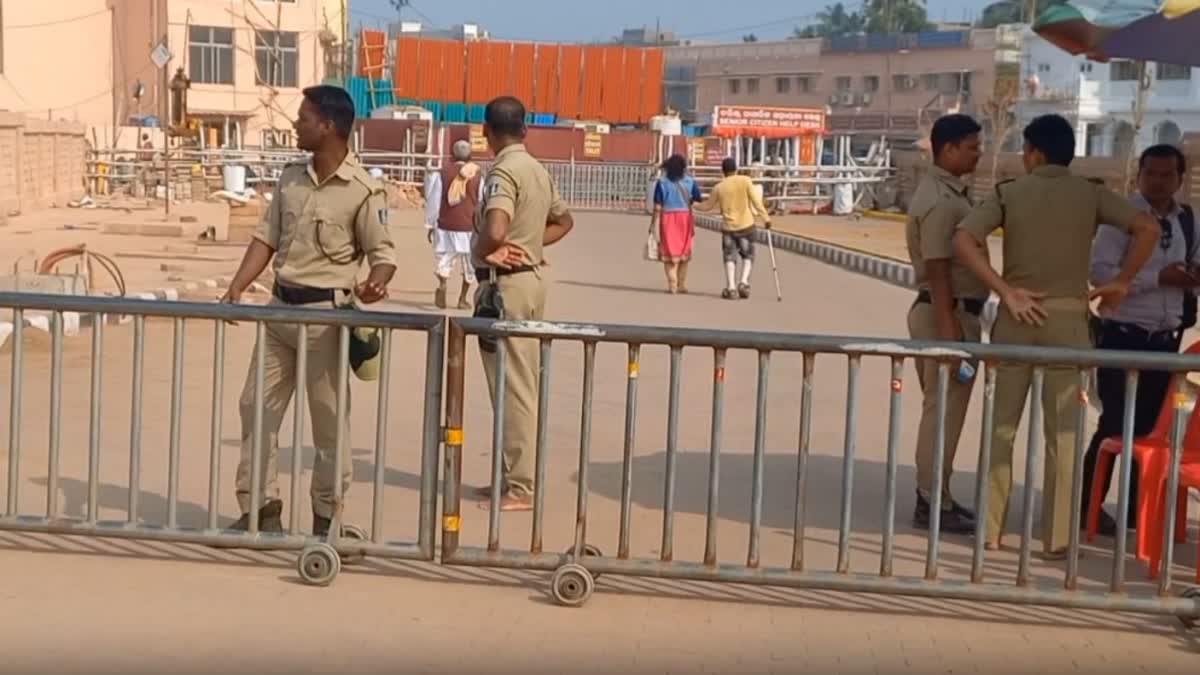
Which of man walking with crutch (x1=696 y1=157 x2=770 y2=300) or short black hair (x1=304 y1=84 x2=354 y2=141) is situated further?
man walking with crutch (x1=696 y1=157 x2=770 y2=300)

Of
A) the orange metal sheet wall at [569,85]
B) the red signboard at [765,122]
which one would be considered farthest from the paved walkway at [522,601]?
the orange metal sheet wall at [569,85]

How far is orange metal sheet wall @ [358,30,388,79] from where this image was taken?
221 ft

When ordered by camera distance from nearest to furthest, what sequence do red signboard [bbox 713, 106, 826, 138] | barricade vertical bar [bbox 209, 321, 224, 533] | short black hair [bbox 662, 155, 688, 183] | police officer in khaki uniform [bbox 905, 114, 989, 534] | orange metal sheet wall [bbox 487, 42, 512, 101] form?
barricade vertical bar [bbox 209, 321, 224, 533] < police officer in khaki uniform [bbox 905, 114, 989, 534] < short black hair [bbox 662, 155, 688, 183] < red signboard [bbox 713, 106, 826, 138] < orange metal sheet wall [bbox 487, 42, 512, 101]

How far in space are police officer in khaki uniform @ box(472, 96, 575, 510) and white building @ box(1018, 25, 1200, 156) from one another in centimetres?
5783

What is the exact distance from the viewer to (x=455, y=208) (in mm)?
16844

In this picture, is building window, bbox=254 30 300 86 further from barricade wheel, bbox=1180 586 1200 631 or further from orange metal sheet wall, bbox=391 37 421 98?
barricade wheel, bbox=1180 586 1200 631

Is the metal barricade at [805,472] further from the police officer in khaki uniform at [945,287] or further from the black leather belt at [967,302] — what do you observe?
the black leather belt at [967,302]

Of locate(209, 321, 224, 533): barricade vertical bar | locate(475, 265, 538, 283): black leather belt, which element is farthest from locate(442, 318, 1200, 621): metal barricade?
locate(475, 265, 538, 283): black leather belt

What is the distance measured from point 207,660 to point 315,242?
2055 mm

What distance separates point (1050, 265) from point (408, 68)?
58.1 m

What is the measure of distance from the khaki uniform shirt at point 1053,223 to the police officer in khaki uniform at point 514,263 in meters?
2.01

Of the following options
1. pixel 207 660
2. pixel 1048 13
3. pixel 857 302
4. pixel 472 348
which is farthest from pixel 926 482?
pixel 857 302

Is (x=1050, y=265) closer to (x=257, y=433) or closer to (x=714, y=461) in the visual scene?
(x=714, y=461)

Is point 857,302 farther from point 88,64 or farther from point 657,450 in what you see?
point 88,64
